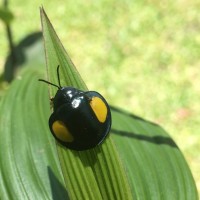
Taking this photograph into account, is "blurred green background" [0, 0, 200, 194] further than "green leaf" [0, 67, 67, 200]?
Yes

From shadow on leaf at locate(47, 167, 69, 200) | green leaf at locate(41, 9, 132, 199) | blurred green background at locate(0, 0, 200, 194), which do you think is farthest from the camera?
blurred green background at locate(0, 0, 200, 194)

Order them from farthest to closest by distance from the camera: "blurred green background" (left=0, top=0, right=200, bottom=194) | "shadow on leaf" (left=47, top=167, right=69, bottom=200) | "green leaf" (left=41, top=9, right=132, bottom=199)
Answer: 1. "blurred green background" (left=0, top=0, right=200, bottom=194)
2. "shadow on leaf" (left=47, top=167, right=69, bottom=200)
3. "green leaf" (left=41, top=9, right=132, bottom=199)

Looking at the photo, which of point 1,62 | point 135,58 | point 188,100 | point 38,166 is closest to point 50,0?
point 1,62

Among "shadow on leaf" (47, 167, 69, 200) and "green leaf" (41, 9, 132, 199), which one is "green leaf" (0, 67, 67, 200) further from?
"green leaf" (41, 9, 132, 199)

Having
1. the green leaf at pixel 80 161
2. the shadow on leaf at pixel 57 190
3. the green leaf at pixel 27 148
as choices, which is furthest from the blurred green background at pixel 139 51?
the green leaf at pixel 80 161

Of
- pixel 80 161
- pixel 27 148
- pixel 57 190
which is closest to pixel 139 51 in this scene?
pixel 27 148

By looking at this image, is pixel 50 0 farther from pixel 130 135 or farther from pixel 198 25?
pixel 130 135

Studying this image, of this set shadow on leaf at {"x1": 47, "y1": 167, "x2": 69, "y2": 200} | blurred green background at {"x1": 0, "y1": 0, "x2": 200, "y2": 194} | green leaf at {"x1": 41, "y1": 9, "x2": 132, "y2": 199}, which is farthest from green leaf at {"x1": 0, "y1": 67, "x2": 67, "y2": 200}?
blurred green background at {"x1": 0, "y1": 0, "x2": 200, "y2": 194}

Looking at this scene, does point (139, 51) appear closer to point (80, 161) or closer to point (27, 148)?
point (27, 148)

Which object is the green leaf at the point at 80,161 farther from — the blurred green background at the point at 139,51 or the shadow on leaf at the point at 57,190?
the blurred green background at the point at 139,51

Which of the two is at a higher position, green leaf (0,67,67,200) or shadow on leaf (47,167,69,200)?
green leaf (0,67,67,200)

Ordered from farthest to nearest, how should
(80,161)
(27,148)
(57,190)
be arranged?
(27,148) < (57,190) < (80,161)
